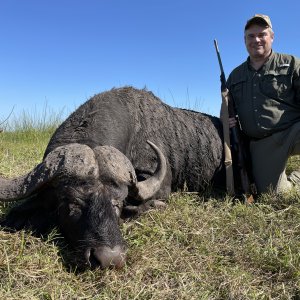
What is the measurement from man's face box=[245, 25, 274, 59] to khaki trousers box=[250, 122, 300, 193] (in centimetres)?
114

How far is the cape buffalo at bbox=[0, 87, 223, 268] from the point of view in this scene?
320 cm

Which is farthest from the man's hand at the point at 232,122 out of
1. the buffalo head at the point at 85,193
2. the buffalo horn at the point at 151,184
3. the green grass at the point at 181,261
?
the buffalo head at the point at 85,193

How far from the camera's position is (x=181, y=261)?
3301 millimetres

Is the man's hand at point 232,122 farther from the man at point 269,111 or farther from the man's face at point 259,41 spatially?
the man's face at point 259,41

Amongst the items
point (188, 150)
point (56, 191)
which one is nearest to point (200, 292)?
point (56, 191)

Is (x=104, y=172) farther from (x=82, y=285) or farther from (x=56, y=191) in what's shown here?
(x=82, y=285)

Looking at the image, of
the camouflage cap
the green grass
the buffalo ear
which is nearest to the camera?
the green grass

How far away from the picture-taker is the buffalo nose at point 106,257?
2.98 m

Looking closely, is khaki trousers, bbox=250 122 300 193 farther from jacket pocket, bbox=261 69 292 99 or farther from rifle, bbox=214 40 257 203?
jacket pocket, bbox=261 69 292 99

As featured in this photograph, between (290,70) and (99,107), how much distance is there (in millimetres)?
2699

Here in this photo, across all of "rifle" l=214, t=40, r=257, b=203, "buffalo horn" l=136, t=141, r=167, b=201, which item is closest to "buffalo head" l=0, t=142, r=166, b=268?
"buffalo horn" l=136, t=141, r=167, b=201

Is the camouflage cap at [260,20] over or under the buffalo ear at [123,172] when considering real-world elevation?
over

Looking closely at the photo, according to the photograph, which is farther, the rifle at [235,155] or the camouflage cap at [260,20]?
the camouflage cap at [260,20]

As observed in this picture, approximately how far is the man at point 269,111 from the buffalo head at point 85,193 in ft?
8.18
